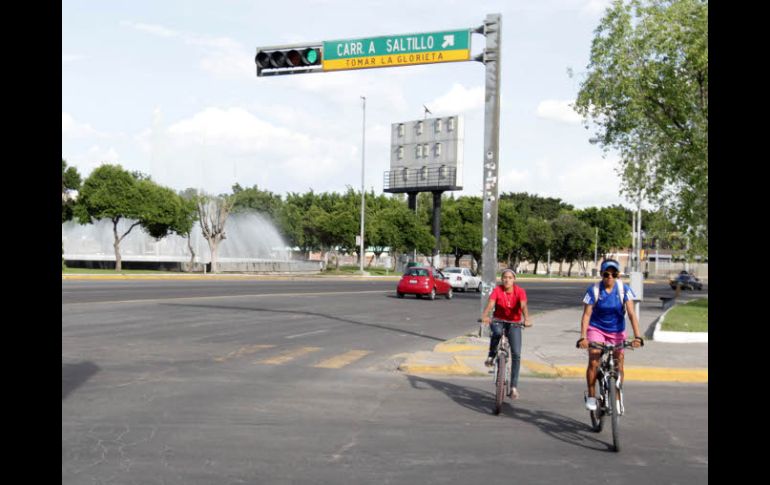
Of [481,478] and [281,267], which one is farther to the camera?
[281,267]

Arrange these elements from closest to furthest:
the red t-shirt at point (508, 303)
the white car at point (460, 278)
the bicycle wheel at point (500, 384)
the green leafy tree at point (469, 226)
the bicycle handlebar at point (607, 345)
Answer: the bicycle handlebar at point (607, 345) < the bicycle wheel at point (500, 384) < the red t-shirt at point (508, 303) < the white car at point (460, 278) < the green leafy tree at point (469, 226)

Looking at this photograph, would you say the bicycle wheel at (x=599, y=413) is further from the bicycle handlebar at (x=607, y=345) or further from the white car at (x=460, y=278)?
the white car at (x=460, y=278)

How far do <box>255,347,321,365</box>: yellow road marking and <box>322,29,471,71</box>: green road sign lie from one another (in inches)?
266

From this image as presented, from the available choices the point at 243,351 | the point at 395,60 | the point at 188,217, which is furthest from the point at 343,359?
the point at 188,217

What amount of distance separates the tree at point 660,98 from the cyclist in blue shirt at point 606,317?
19986 mm

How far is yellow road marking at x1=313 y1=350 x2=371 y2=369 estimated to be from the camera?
40.7 feet

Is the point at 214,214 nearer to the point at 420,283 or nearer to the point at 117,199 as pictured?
the point at 117,199

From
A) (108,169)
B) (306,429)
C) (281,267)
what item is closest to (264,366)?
(306,429)

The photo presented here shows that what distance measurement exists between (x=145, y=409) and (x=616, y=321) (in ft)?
17.2

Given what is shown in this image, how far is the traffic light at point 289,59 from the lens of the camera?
57.7 ft

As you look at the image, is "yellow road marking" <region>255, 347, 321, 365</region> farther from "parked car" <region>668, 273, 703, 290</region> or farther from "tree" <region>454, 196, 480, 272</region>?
"tree" <region>454, 196, 480, 272</region>

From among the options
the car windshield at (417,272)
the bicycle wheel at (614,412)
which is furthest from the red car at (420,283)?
the bicycle wheel at (614,412)
